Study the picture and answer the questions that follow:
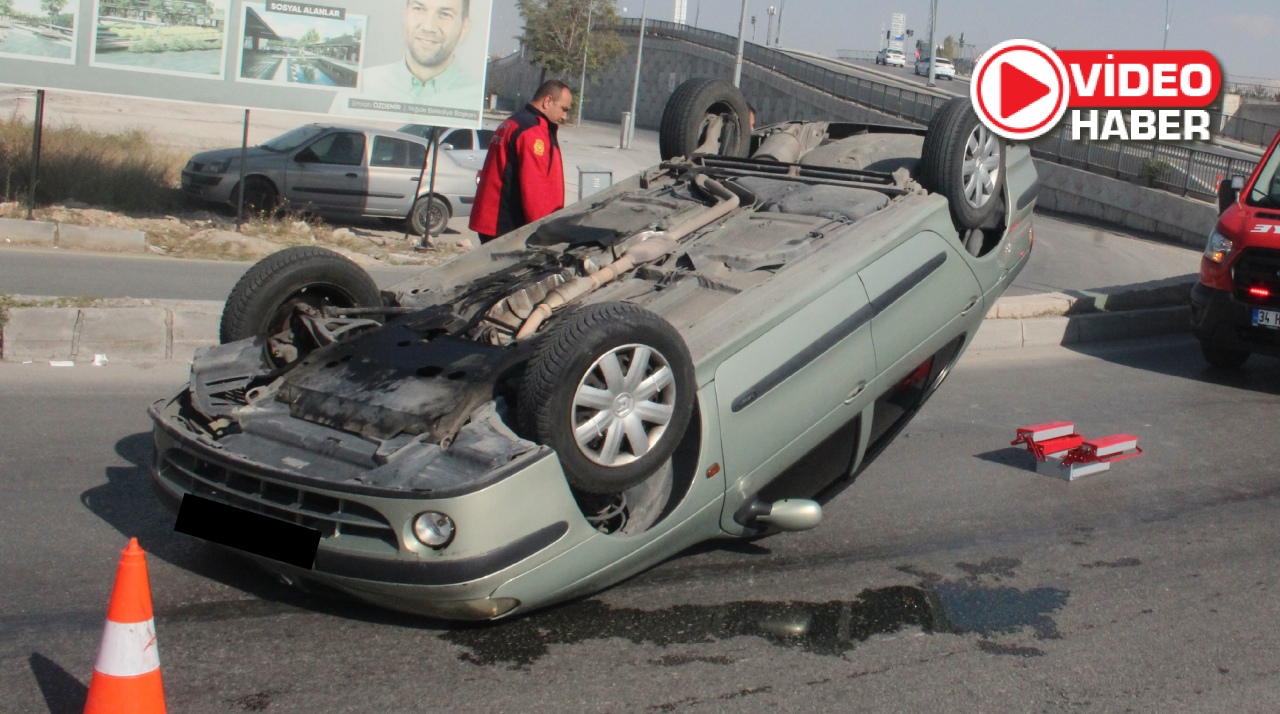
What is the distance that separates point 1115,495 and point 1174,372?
3.79 meters

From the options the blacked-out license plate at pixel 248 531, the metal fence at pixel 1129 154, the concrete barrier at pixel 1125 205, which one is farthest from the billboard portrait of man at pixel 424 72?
the concrete barrier at pixel 1125 205

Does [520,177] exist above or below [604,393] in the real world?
above

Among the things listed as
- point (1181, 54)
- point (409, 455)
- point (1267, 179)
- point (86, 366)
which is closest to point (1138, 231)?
point (1181, 54)

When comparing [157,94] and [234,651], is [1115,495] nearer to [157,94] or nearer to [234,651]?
[234,651]

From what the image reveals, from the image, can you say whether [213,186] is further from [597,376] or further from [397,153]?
[597,376]

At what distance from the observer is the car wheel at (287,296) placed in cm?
486

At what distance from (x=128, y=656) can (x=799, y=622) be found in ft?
7.44

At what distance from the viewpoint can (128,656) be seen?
3.16 m

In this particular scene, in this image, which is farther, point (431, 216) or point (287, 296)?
point (431, 216)

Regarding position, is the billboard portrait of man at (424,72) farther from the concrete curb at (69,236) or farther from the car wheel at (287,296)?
the car wheel at (287,296)

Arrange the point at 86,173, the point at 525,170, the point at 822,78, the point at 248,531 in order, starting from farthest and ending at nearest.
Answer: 1. the point at 822,78
2. the point at 86,173
3. the point at 525,170
4. the point at 248,531

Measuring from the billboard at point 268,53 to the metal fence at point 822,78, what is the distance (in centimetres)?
2369

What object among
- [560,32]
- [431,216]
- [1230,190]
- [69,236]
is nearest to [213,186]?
[431,216]

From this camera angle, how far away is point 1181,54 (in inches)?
757
